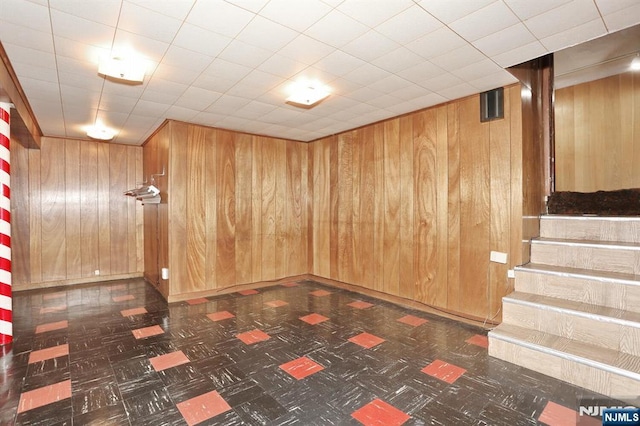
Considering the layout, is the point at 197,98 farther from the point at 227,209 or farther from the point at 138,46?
the point at 227,209

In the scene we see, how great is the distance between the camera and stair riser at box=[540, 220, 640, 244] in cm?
298

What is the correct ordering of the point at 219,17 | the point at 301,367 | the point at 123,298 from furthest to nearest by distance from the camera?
1. the point at 123,298
2. the point at 301,367
3. the point at 219,17

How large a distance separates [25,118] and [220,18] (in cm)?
361

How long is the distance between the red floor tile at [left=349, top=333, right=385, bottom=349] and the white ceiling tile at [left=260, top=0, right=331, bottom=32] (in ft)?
9.53

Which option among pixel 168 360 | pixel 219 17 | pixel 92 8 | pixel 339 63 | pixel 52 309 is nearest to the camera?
pixel 92 8

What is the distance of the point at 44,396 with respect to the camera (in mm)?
2223

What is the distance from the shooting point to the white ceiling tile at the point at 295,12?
201 centimetres

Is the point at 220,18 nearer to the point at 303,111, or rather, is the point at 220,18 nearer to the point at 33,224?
the point at 303,111

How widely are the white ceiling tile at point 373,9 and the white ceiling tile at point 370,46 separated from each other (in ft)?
0.58

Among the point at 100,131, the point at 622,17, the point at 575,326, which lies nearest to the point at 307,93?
the point at 622,17

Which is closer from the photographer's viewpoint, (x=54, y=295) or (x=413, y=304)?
(x=413, y=304)

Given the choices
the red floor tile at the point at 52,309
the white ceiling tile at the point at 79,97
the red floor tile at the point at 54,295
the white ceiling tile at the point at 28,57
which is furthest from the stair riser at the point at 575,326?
→ the red floor tile at the point at 54,295

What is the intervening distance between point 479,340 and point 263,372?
86.9 inches

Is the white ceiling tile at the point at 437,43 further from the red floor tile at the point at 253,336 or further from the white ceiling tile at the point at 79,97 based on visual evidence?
the white ceiling tile at the point at 79,97
